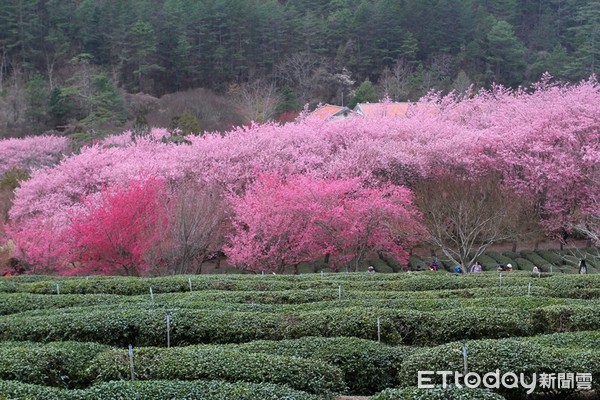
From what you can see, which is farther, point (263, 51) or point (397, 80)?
point (263, 51)

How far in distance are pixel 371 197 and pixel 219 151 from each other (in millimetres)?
9392

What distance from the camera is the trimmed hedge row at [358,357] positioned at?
10.1 meters

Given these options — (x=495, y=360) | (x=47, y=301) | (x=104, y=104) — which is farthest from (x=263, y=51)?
(x=495, y=360)

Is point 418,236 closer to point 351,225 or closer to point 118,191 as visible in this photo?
point 351,225

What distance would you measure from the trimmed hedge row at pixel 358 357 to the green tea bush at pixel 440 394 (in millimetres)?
1845

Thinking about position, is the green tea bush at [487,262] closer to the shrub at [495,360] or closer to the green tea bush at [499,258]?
the green tea bush at [499,258]

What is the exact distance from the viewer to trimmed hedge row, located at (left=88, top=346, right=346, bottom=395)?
30.0 ft

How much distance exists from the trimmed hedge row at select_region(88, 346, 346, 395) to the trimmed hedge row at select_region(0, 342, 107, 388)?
40cm

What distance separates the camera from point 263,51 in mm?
67625

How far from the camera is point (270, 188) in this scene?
28500 millimetres

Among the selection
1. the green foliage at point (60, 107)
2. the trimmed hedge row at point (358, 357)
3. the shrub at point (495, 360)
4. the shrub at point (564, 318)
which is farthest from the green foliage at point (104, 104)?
the shrub at point (495, 360)

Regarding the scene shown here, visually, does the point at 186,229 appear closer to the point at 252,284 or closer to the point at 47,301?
the point at 252,284

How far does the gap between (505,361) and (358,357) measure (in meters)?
2.28

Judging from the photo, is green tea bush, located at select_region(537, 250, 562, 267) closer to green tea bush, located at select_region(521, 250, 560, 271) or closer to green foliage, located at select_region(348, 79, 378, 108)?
green tea bush, located at select_region(521, 250, 560, 271)
